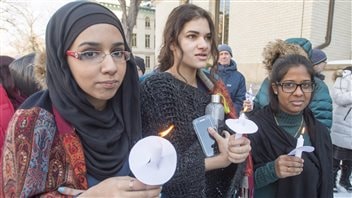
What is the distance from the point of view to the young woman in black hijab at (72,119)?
1100 mm

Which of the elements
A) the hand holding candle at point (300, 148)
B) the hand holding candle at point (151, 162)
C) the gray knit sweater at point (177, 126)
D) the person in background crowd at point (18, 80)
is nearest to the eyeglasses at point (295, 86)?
the hand holding candle at point (300, 148)

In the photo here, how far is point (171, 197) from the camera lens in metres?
1.44

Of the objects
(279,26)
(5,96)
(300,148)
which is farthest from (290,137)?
(279,26)

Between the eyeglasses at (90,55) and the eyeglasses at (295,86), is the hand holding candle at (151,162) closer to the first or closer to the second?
the eyeglasses at (90,55)

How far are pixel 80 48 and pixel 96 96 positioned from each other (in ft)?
0.67

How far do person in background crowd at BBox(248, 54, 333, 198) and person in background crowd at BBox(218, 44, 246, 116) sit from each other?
2.64 meters

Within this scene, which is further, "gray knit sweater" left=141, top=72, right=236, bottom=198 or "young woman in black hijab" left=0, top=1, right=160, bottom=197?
"gray knit sweater" left=141, top=72, right=236, bottom=198

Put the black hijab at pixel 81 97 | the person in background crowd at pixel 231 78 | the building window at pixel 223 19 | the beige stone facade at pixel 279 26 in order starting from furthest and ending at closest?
the building window at pixel 223 19
the beige stone facade at pixel 279 26
the person in background crowd at pixel 231 78
the black hijab at pixel 81 97

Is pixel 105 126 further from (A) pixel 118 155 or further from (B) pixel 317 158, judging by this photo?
(B) pixel 317 158

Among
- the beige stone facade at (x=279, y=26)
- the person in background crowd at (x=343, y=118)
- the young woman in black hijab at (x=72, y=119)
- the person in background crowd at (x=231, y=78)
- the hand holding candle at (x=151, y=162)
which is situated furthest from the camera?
the beige stone facade at (x=279, y=26)

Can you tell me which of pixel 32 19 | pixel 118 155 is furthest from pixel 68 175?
pixel 32 19

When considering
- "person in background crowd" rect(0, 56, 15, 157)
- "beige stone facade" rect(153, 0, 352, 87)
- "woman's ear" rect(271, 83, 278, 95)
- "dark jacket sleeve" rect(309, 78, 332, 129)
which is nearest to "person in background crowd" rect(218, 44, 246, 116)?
"dark jacket sleeve" rect(309, 78, 332, 129)

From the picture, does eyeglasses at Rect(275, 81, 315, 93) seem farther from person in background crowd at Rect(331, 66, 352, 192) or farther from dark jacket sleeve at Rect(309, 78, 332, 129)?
person in background crowd at Rect(331, 66, 352, 192)

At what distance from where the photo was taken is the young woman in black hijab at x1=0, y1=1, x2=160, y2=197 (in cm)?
110
